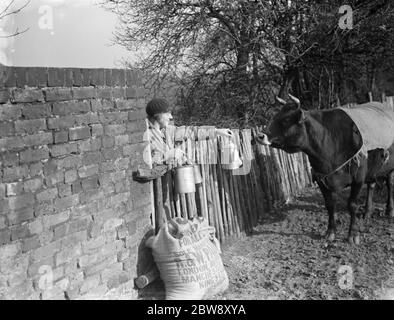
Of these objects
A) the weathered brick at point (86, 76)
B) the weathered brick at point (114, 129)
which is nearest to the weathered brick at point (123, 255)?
the weathered brick at point (114, 129)

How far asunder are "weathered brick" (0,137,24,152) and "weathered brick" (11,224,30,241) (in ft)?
1.76

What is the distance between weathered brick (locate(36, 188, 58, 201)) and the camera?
3279mm

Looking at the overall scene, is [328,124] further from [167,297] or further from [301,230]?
[167,297]

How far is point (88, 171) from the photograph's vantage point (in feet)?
12.3

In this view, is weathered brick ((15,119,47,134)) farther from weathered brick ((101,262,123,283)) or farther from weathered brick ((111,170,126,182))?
weathered brick ((101,262,123,283))

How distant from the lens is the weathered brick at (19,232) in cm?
305

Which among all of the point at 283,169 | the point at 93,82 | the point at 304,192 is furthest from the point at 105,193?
the point at 304,192

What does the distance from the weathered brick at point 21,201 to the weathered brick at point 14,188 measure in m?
0.03

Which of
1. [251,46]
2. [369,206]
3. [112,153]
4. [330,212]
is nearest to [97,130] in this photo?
[112,153]

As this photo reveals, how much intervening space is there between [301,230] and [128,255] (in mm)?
2825

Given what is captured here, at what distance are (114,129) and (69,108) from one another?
22.8 inches

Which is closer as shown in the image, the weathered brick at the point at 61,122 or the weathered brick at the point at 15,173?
the weathered brick at the point at 15,173

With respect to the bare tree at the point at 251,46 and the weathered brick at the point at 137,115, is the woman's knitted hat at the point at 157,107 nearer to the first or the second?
the weathered brick at the point at 137,115

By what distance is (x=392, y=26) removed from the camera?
984 cm
